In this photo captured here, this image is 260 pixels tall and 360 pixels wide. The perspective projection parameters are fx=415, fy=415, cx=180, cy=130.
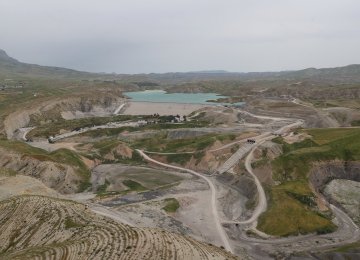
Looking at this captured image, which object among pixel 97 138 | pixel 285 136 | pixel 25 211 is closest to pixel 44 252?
pixel 25 211

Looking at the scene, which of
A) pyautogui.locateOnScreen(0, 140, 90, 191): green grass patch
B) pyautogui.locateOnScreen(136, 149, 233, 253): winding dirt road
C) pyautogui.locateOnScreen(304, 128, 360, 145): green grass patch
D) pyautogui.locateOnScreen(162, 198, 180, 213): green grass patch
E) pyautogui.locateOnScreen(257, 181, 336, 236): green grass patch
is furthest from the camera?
pyautogui.locateOnScreen(304, 128, 360, 145): green grass patch

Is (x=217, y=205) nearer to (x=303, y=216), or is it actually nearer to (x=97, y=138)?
(x=303, y=216)

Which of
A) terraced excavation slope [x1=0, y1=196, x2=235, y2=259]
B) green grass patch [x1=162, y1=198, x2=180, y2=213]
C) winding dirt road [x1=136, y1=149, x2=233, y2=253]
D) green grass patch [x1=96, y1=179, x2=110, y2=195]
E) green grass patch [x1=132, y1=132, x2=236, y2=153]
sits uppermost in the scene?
terraced excavation slope [x1=0, y1=196, x2=235, y2=259]

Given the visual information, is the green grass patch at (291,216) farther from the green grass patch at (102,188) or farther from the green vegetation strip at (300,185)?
the green grass patch at (102,188)

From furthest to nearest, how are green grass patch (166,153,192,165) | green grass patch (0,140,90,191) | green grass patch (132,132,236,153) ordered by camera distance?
green grass patch (132,132,236,153), green grass patch (166,153,192,165), green grass patch (0,140,90,191)

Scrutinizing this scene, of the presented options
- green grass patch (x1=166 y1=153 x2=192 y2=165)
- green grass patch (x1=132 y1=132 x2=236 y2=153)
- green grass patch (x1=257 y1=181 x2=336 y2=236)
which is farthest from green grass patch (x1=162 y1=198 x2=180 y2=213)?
green grass patch (x1=132 y1=132 x2=236 y2=153)

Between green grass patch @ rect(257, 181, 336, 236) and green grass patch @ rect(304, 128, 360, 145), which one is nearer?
green grass patch @ rect(257, 181, 336, 236)

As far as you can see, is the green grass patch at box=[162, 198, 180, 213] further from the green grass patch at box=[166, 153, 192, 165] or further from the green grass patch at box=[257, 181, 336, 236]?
the green grass patch at box=[166, 153, 192, 165]
